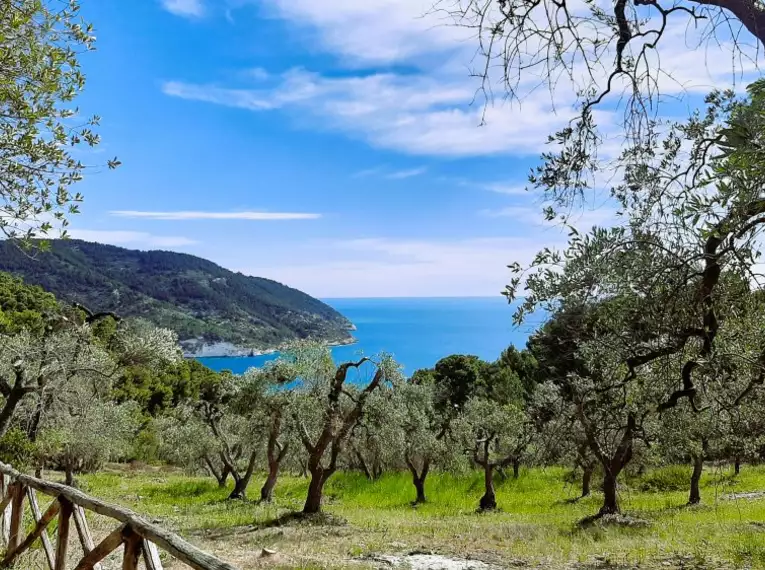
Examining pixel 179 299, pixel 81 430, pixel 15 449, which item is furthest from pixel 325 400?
pixel 179 299

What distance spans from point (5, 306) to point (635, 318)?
66.0 meters

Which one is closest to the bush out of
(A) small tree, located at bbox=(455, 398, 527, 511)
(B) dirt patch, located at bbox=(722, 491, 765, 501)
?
(A) small tree, located at bbox=(455, 398, 527, 511)

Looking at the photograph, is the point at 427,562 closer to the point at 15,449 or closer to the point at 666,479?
the point at 15,449

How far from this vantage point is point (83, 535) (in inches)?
234

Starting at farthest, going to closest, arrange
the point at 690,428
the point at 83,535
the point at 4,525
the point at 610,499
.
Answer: the point at 610,499 < the point at 690,428 < the point at 4,525 < the point at 83,535

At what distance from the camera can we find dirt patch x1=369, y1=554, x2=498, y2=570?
11.5m

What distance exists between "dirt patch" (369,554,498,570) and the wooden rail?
274 inches

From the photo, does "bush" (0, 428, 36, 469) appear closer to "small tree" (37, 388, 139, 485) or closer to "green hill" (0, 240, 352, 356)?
"small tree" (37, 388, 139, 485)

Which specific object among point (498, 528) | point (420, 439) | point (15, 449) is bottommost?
point (498, 528)

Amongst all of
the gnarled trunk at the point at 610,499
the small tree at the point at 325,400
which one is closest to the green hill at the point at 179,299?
the small tree at the point at 325,400

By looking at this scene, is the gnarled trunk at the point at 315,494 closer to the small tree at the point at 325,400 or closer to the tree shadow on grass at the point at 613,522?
the small tree at the point at 325,400

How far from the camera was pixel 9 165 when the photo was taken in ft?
21.5

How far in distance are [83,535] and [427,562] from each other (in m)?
8.37

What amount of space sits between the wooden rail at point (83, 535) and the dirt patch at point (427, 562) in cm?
695
